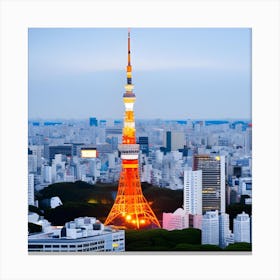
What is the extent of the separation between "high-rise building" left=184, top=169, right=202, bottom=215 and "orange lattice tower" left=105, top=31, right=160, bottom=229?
375 mm

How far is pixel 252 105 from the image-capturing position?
10.9m

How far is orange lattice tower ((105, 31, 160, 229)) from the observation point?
36.3 feet

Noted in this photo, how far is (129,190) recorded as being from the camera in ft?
36.5

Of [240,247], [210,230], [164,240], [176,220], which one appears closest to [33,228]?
[164,240]

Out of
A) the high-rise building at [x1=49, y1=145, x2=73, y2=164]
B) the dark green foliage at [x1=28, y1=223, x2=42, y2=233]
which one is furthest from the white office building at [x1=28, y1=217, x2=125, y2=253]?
the high-rise building at [x1=49, y1=145, x2=73, y2=164]
